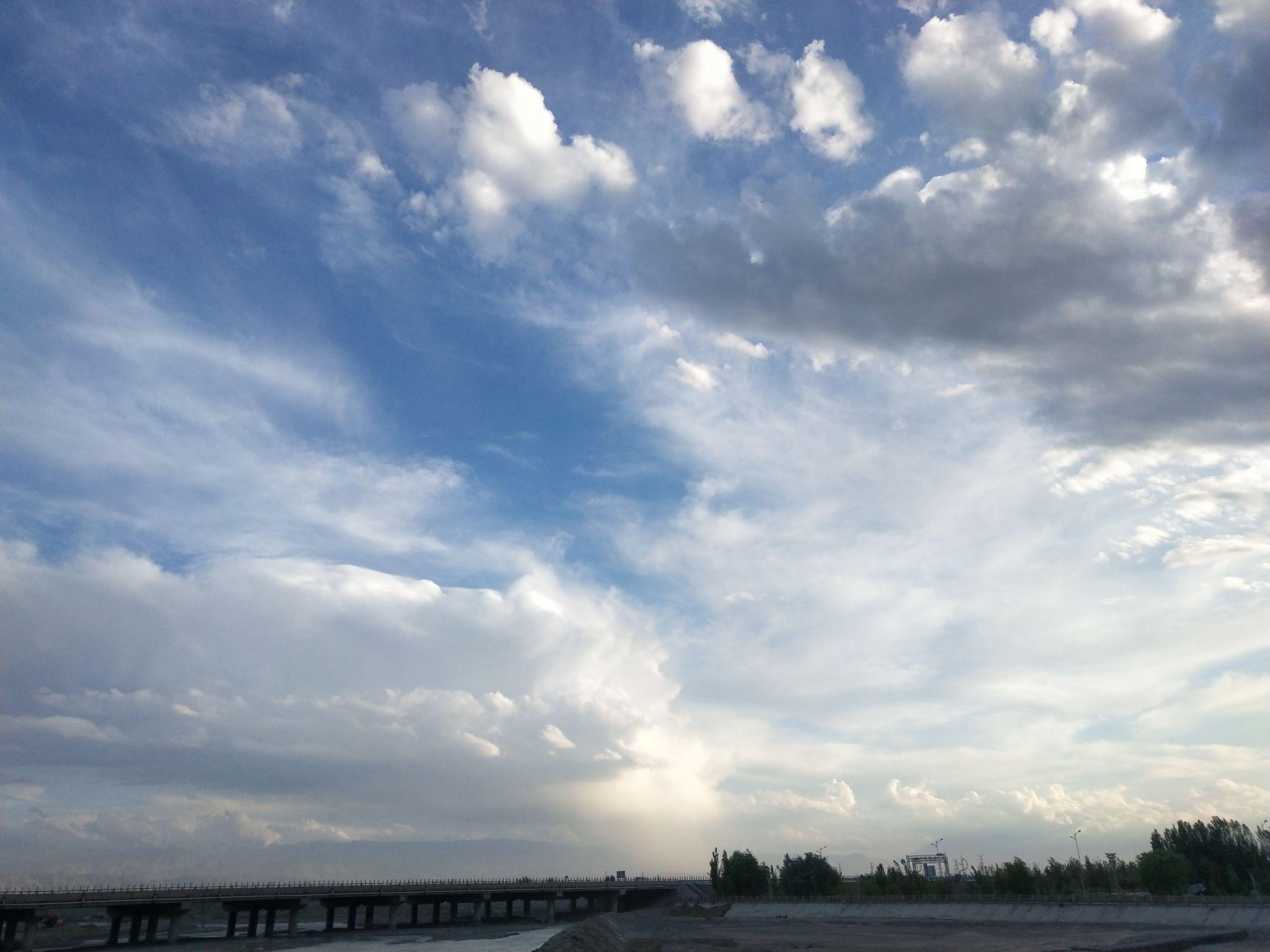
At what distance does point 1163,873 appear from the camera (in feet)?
458

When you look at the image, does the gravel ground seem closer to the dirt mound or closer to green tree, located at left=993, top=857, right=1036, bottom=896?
the dirt mound

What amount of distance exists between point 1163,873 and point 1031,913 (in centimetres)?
3659

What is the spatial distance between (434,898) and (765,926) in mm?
91114

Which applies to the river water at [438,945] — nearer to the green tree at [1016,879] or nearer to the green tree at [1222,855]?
the green tree at [1016,879]

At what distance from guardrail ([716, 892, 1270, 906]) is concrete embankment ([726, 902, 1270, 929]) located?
0.92 m

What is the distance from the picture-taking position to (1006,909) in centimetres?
12662

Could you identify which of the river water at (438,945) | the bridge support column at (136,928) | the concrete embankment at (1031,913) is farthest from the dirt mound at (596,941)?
the bridge support column at (136,928)

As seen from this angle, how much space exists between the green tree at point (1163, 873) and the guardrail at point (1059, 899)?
5216 mm

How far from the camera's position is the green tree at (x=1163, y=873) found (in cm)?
13850

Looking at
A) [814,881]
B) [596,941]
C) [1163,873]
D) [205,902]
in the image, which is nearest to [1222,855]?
[1163,873]

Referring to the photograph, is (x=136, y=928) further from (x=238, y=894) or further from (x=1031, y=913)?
(x=1031, y=913)

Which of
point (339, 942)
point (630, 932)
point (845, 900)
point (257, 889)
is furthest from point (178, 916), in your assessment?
point (845, 900)

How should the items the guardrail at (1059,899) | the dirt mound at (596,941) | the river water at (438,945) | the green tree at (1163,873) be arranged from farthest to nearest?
the green tree at (1163,873) → the river water at (438,945) → the guardrail at (1059,899) → the dirt mound at (596,941)

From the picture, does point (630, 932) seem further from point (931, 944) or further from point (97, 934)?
point (97, 934)
